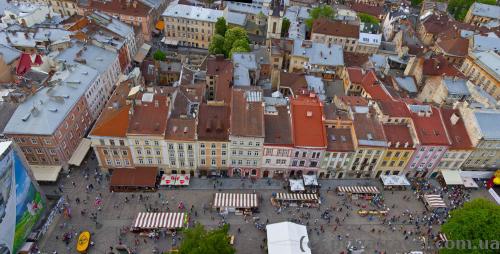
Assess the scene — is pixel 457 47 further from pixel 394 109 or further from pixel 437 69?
pixel 394 109

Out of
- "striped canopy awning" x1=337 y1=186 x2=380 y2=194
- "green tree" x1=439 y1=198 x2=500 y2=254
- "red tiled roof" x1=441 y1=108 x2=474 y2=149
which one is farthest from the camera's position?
"red tiled roof" x1=441 y1=108 x2=474 y2=149

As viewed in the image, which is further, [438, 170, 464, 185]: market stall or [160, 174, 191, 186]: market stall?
[438, 170, 464, 185]: market stall

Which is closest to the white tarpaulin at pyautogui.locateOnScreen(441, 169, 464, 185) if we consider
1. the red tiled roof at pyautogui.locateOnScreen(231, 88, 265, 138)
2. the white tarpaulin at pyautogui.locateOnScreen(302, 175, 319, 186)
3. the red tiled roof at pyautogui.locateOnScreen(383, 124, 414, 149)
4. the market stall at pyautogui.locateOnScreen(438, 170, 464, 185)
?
the market stall at pyautogui.locateOnScreen(438, 170, 464, 185)

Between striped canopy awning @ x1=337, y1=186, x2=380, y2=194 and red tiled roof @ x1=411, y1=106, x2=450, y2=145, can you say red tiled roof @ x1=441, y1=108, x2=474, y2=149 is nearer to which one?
red tiled roof @ x1=411, y1=106, x2=450, y2=145

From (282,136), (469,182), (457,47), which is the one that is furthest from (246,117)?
(457,47)

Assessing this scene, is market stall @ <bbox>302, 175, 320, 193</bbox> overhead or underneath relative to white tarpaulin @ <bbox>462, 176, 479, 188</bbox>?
underneath

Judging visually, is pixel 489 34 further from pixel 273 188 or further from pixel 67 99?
pixel 67 99

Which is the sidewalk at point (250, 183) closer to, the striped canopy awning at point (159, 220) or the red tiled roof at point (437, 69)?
the striped canopy awning at point (159, 220)

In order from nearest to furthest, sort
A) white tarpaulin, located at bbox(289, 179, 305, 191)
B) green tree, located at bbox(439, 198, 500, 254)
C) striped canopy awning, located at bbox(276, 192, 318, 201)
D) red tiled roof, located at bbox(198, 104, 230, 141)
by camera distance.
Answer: green tree, located at bbox(439, 198, 500, 254) → red tiled roof, located at bbox(198, 104, 230, 141) → striped canopy awning, located at bbox(276, 192, 318, 201) → white tarpaulin, located at bbox(289, 179, 305, 191)
